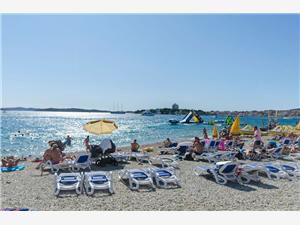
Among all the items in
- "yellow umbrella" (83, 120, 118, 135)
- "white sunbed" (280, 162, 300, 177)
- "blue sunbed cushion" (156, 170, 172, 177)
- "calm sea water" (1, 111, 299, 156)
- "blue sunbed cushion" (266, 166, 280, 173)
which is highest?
"yellow umbrella" (83, 120, 118, 135)

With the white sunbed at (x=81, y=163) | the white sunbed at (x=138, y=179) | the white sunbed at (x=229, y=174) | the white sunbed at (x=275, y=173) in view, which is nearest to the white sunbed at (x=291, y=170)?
the white sunbed at (x=275, y=173)

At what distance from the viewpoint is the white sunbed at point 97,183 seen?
6859 millimetres

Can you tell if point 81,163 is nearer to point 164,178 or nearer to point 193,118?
point 164,178

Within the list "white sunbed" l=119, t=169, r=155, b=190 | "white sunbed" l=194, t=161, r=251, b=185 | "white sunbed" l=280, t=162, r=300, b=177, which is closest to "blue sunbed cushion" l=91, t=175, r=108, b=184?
"white sunbed" l=119, t=169, r=155, b=190

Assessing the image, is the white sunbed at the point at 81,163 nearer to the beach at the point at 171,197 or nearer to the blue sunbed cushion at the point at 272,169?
the beach at the point at 171,197

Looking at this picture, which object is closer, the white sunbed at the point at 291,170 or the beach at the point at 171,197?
the beach at the point at 171,197

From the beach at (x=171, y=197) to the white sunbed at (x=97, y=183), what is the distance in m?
0.16

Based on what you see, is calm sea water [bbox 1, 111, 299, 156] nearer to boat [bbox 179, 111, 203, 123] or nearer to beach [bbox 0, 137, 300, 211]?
boat [bbox 179, 111, 203, 123]

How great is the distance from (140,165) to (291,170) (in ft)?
15.6

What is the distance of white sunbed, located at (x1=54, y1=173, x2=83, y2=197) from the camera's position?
22.3 feet

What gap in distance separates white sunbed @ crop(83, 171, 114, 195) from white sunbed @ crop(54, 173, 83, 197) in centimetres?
18

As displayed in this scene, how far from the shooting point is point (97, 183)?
23.4 ft

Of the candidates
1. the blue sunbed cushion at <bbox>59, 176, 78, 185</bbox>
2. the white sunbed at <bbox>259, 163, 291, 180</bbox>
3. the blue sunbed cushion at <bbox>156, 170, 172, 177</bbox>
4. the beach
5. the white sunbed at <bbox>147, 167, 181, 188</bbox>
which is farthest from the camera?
the white sunbed at <bbox>259, 163, 291, 180</bbox>

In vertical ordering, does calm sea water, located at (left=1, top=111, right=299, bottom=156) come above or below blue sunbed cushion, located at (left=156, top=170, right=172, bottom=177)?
below
